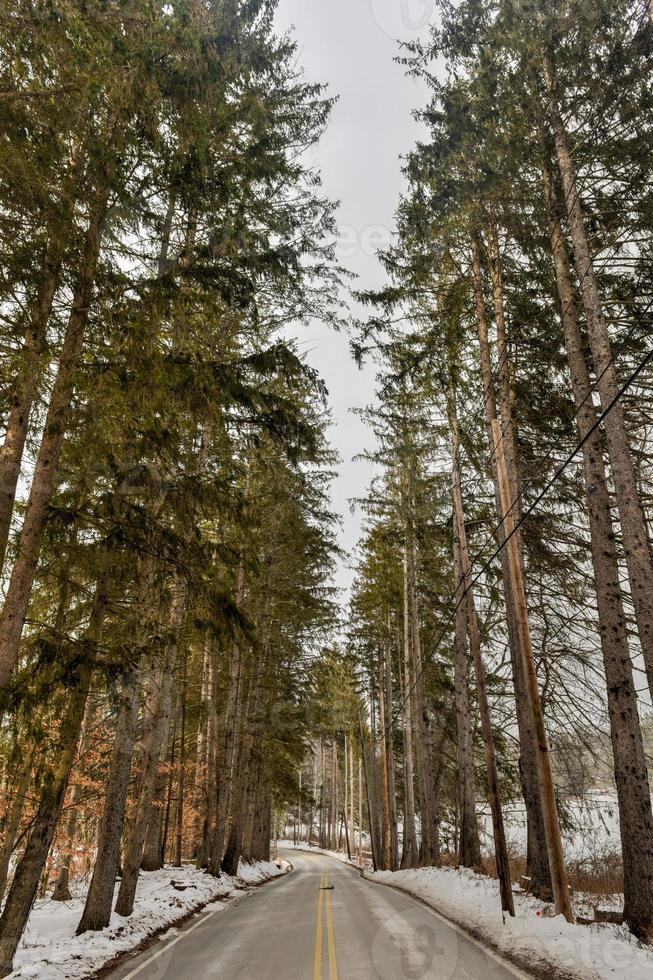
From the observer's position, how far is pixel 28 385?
253 inches

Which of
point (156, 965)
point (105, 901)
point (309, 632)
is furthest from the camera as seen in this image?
point (309, 632)

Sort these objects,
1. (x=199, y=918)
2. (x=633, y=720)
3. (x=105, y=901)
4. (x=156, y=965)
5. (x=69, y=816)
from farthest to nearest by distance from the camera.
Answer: (x=69, y=816) < (x=199, y=918) < (x=105, y=901) < (x=633, y=720) < (x=156, y=965)

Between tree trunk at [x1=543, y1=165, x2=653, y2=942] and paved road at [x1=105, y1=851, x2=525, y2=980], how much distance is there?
75.9 inches

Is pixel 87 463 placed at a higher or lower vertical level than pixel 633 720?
higher

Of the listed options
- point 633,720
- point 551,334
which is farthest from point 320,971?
point 551,334

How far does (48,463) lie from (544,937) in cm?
883

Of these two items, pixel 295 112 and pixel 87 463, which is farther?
pixel 295 112

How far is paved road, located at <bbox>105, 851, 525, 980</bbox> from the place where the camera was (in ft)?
21.5

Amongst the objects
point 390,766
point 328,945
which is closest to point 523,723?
point 328,945

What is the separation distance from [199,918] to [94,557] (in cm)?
844

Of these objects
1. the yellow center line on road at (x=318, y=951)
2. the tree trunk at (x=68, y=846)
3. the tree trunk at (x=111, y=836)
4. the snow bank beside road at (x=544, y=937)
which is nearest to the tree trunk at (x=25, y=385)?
the tree trunk at (x=111, y=836)

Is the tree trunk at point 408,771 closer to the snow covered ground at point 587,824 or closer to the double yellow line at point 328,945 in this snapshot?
the snow covered ground at point 587,824

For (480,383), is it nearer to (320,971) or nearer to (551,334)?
(551,334)

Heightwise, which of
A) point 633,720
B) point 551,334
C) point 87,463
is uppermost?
point 551,334
